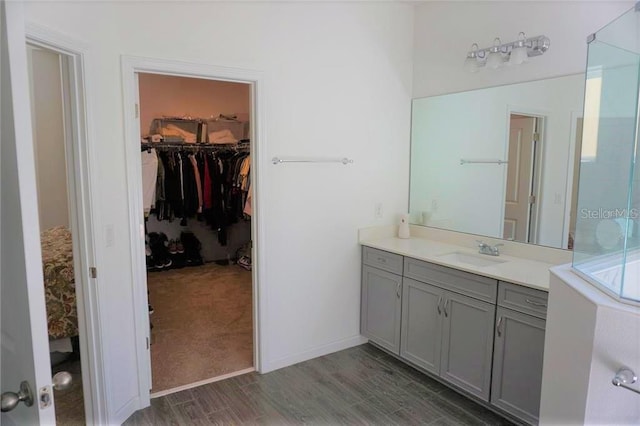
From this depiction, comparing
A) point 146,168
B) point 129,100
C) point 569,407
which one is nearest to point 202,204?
point 146,168

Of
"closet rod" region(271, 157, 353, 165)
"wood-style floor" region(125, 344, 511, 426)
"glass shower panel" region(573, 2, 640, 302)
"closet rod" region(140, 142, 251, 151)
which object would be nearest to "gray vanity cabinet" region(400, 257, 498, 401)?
"wood-style floor" region(125, 344, 511, 426)

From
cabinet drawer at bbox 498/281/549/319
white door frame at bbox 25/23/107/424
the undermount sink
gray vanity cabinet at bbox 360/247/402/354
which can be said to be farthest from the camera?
gray vanity cabinet at bbox 360/247/402/354

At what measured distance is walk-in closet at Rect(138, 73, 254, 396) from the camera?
13.9ft

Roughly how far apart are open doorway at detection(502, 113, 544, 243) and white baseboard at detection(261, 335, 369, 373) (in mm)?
1465

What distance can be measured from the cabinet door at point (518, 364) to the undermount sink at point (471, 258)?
1.77 ft

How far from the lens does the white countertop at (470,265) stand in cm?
240

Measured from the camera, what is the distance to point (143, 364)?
2625mm

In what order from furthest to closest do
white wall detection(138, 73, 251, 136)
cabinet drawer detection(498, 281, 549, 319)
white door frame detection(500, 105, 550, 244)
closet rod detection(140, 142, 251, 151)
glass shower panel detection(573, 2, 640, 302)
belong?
white wall detection(138, 73, 251, 136)
closet rod detection(140, 142, 251, 151)
white door frame detection(500, 105, 550, 244)
cabinet drawer detection(498, 281, 549, 319)
glass shower panel detection(573, 2, 640, 302)

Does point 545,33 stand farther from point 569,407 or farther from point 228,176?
point 228,176

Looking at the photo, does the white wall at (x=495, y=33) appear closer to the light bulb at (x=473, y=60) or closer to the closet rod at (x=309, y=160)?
the light bulb at (x=473, y=60)

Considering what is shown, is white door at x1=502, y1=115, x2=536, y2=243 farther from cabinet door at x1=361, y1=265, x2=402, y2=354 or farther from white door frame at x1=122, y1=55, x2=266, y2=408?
white door frame at x1=122, y1=55, x2=266, y2=408

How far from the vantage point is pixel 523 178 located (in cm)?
297

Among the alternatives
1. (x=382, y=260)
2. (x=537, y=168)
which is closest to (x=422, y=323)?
(x=382, y=260)

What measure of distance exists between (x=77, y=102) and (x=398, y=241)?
7.98 ft
